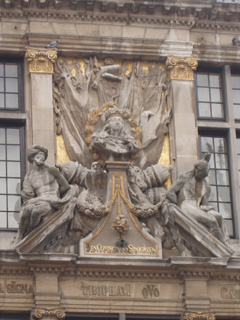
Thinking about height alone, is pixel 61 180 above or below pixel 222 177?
below

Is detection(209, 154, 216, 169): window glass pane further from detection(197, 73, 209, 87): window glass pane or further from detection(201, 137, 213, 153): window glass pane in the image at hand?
detection(197, 73, 209, 87): window glass pane

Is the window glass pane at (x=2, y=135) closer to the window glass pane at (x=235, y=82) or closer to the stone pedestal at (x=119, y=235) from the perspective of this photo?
the stone pedestal at (x=119, y=235)

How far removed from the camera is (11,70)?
99.1 feet

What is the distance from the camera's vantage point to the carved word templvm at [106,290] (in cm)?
2767

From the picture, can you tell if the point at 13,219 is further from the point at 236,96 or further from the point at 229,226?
the point at 236,96

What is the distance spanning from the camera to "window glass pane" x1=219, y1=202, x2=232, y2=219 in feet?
97.4

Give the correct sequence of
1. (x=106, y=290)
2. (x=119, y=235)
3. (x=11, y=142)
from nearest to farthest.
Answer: (x=106, y=290) < (x=119, y=235) < (x=11, y=142)

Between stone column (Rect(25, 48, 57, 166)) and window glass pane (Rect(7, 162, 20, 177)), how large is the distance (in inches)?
28.5

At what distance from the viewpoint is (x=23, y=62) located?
3017 cm

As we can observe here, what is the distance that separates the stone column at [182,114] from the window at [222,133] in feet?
1.52

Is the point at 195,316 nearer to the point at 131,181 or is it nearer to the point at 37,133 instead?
the point at 131,181

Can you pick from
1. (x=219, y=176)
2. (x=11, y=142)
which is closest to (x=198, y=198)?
(x=219, y=176)

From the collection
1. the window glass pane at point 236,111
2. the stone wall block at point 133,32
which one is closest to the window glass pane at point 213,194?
the window glass pane at point 236,111

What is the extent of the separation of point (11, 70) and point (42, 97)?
1252 mm
